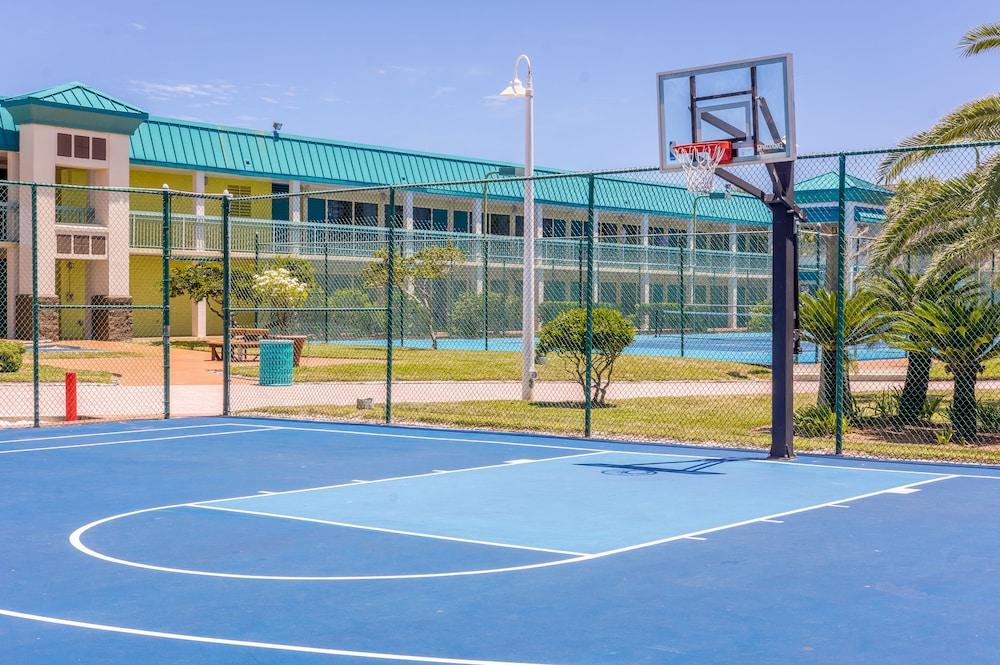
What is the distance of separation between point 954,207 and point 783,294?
4744 mm

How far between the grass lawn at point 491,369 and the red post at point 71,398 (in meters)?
8.37

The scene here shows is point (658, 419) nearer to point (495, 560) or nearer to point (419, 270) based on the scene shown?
point (495, 560)

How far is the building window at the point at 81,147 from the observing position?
3728cm

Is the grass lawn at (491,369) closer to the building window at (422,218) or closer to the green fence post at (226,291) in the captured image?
the green fence post at (226,291)

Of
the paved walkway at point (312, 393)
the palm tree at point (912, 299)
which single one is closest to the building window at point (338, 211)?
the paved walkway at point (312, 393)

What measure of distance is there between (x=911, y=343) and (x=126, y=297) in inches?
1145

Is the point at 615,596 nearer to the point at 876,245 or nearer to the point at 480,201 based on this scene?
the point at 876,245

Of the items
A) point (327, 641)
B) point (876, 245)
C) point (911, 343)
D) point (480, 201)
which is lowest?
point (327, 641)

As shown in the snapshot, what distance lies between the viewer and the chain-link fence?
15711 mm

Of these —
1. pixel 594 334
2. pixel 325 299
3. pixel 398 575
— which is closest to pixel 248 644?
pixel 398 575

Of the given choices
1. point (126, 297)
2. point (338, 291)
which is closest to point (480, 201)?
point (338, 291)

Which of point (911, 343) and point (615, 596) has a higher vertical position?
point (911, 343)

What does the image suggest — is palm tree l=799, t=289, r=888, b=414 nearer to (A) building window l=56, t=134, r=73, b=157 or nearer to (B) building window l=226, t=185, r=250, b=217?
(A) building window l=56, t=134, r=73, b=157

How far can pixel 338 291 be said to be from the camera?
120 feet
